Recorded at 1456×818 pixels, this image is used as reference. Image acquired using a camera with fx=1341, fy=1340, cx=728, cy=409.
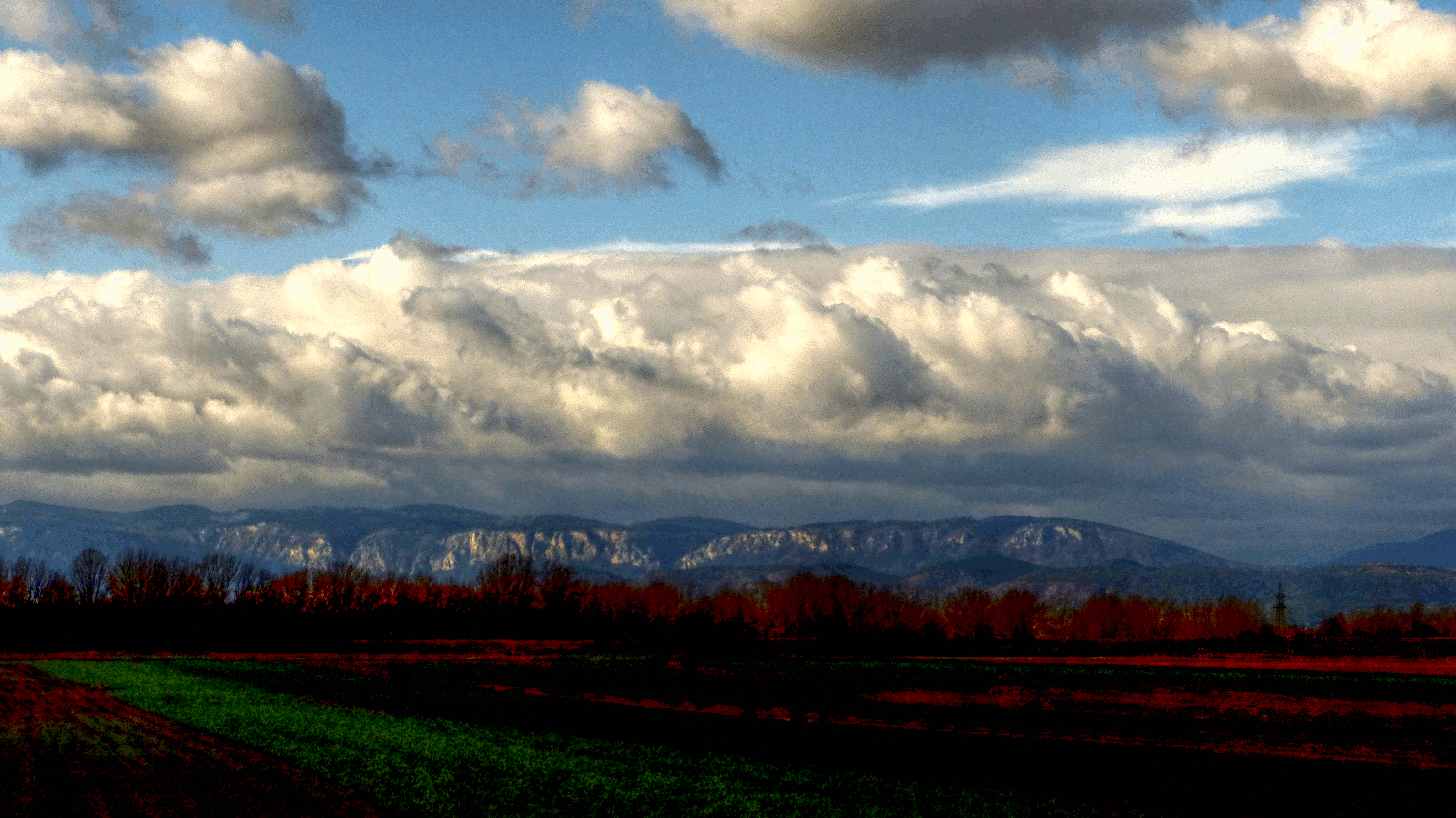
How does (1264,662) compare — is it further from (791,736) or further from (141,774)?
(141,774)

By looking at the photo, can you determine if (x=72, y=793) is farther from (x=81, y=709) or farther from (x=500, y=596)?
(x=500, y=596)

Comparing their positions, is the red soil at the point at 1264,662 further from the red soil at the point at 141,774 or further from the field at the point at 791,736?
the red soil at the point at 141,774

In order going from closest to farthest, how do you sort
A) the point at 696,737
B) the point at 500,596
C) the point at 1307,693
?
1. the point at 696,737
2. the point at 1307,693
3. the point at 500,596

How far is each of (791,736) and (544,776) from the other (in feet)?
58.6

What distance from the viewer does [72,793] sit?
3938 centimetres

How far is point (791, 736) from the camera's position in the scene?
60500mm

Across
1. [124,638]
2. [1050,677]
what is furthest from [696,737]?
[124,638]

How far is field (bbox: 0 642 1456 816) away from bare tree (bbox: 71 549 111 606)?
60.7 meters

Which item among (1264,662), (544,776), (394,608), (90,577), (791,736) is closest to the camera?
(544,776)

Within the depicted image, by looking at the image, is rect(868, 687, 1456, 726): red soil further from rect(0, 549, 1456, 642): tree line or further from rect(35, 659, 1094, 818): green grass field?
rect(0, 549, 1456, 642): tree line

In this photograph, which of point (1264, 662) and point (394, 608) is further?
point (394, 608)

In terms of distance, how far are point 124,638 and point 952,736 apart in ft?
401

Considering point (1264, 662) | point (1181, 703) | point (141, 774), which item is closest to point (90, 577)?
point (1264, 662)

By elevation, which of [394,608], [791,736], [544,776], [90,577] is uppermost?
[90,577]
